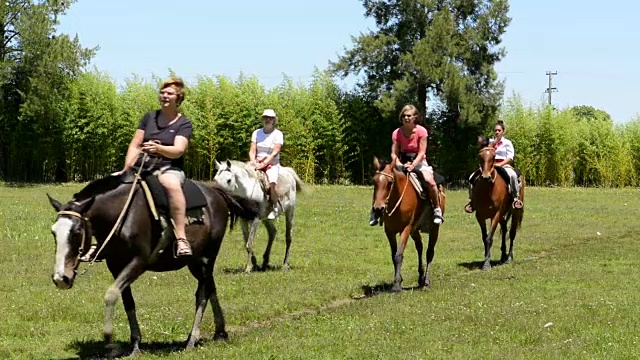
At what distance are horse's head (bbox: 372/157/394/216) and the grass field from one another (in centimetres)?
138

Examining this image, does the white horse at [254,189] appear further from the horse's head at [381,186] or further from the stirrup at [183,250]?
the stirrup at [183,250]

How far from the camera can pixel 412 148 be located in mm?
13953

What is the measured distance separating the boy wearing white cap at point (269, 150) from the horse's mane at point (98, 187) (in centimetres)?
691

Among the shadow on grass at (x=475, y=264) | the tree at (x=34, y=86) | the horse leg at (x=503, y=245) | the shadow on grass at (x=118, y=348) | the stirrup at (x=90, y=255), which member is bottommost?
the shadow on grass at (x=118, y=348)

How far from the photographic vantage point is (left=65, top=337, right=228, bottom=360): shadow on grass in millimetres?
8938

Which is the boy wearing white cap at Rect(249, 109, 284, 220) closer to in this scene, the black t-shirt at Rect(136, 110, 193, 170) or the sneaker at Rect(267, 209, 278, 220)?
the sneaker at Rect(267, 209, 278, 220)

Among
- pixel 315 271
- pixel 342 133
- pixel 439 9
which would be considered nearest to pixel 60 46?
pixel 342 133

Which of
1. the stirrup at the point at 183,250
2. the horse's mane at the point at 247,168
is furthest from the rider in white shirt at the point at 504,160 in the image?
the stirrup at the point at 183,250

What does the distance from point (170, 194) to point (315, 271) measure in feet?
24.2

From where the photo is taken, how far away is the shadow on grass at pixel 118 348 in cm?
894

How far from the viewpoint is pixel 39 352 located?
9.14 metres

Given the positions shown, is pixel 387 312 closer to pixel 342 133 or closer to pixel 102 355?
pixel 102 355

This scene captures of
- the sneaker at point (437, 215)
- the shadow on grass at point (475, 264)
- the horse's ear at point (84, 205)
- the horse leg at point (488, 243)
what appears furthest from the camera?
the shadow on grass at point (475, 264)

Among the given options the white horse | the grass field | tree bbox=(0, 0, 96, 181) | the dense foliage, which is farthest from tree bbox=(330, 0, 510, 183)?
the white horse
